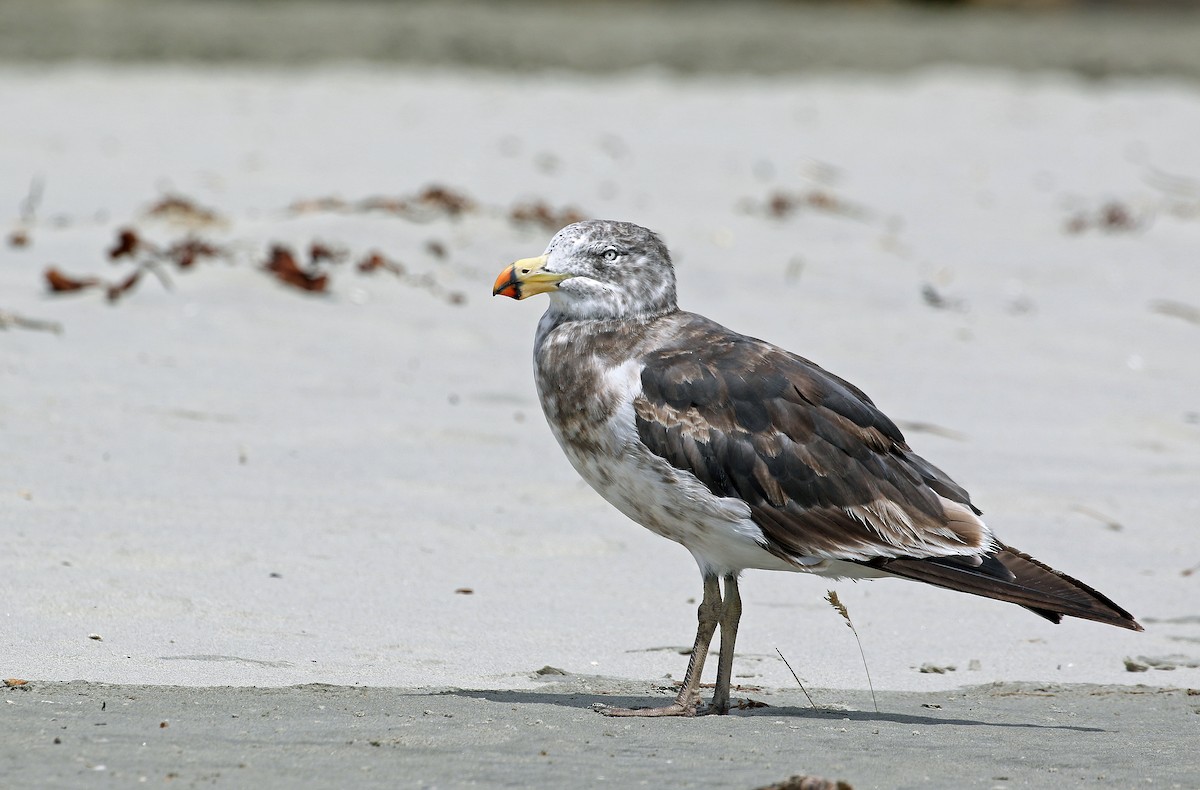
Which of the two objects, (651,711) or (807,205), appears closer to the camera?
(651,711)

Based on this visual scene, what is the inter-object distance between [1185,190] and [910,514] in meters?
9.24

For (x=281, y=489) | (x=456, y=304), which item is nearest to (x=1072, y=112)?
(x=456, y=304)

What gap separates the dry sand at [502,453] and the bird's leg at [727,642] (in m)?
0.12

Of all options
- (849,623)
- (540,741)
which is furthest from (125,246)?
(540,741)

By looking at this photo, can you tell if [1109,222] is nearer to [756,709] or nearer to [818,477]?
[818,477]

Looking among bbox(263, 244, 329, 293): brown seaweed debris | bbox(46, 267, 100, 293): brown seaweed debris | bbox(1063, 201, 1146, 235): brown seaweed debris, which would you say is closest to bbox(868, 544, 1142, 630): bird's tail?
bbox(263, 244, 329, 293): brown seaweed debris

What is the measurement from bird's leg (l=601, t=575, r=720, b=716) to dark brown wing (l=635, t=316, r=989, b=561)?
0.30m

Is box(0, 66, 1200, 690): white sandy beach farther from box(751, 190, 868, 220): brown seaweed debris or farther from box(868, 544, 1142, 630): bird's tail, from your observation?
box(868, 544, 1142, 630): bird's tail

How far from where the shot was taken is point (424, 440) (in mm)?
6723

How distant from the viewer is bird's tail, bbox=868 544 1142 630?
4.12 m

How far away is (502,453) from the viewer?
6723 mm

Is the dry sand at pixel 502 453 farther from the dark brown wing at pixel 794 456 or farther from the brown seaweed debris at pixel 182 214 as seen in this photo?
the dark brown wing at pixel 794 456

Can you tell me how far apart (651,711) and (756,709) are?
0.35 metres

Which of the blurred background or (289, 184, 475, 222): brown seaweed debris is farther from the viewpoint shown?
the blurred background
